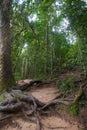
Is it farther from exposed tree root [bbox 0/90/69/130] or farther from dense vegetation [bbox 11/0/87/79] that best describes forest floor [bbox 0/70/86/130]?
dense vegetation [bbox 11/0/87/79]

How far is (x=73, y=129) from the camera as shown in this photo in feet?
17.9

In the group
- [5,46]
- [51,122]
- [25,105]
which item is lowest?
[51,122]

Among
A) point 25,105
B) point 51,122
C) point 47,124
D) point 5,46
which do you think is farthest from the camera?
point 5,46

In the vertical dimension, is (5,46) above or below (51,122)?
above

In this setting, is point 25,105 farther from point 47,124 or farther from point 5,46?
point 5,46

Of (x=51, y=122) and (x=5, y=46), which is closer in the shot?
(x=51, y=122)

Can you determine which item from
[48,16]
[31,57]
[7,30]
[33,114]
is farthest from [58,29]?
[33,114]

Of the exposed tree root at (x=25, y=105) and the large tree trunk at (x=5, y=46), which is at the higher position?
the large tree trunk at (x=5, y=46)

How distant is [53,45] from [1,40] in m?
7.66

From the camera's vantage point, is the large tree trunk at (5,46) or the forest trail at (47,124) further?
the large tree trunk at (5,46)

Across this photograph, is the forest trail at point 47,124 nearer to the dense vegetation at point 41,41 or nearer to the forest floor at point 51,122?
the forest floor at point 51,122

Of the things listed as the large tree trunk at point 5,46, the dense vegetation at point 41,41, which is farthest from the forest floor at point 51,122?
the dense vegetation at point 41,41

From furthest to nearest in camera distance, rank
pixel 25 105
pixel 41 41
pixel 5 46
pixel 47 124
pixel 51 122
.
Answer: pixel 41 41 → pixel 5 46 → pixel 25 105 → pixel 51 122 → pixel 47 124

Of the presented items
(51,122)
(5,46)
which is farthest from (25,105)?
(5,46)
